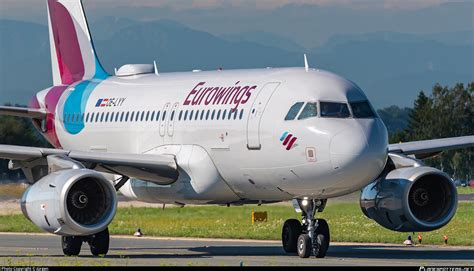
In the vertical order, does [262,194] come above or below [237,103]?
below

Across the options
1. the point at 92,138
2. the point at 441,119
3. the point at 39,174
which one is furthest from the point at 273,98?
the point at 441,119

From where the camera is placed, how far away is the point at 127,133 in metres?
39.7

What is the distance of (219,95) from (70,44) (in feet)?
37.1

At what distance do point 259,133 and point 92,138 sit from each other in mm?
9006

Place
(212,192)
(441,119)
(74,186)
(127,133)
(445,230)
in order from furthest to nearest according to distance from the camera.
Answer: (441,119), (445,230), (127,133), (212,192), (74,186)

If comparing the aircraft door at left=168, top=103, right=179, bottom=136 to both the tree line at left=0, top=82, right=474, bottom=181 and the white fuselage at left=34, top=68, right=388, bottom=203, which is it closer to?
the white fuselage at left=34, top=68, right=388, bottom=203

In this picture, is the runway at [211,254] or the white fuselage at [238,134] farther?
the white fuselage at [238,134]

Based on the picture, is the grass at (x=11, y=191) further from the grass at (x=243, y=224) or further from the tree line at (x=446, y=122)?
the tree line at (x=446, y=122)

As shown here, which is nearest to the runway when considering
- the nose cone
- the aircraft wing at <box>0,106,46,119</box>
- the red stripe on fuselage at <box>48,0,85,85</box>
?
the nose cone

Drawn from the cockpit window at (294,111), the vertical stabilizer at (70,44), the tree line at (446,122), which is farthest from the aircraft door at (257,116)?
the tree line at (446,122)

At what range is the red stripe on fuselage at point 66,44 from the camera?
1785 inches

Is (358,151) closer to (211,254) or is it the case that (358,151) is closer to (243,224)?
(211,254)

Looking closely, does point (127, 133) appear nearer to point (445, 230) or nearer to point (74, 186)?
point (74, 186)

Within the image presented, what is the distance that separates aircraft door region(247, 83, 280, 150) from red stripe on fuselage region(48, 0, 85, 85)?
470 inches
